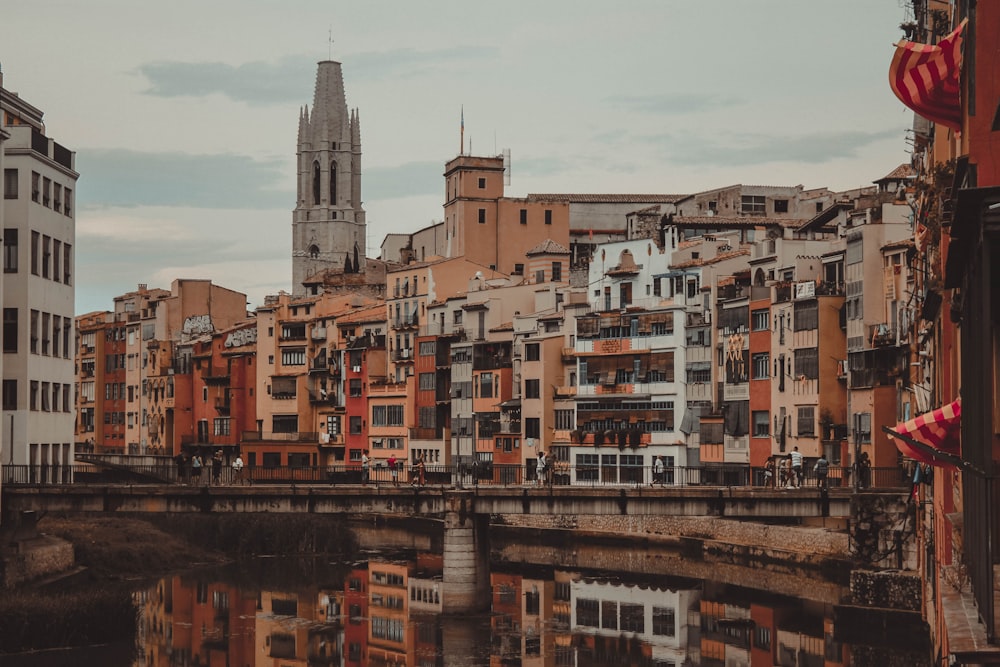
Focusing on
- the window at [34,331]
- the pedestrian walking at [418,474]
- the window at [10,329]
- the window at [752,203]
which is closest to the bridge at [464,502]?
the pedestrian walking at [418,474]

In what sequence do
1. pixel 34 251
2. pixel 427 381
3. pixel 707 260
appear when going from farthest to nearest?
pixel 427 381
pixel 707 260
pixel 34 251

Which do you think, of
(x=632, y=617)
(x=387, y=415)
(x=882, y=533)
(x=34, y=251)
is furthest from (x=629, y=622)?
(x=387, y=415)

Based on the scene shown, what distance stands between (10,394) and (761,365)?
3982 centimetres

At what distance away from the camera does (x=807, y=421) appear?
77000 millimetres

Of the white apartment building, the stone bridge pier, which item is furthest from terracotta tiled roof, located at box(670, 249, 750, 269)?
the white apartment building

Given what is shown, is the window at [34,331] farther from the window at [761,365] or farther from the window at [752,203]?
the window at [752,203]

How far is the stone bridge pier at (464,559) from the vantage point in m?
59.5

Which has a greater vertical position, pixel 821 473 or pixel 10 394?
pixel 10 394

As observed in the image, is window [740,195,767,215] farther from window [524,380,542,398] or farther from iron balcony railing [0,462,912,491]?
iron balcony railing [0,462,912,491]

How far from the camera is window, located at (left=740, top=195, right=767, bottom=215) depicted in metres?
117

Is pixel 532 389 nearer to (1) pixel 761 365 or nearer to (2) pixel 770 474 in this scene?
(1) pixel 761 365

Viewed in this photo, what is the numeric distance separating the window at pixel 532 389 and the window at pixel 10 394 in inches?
1746

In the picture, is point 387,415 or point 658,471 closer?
point 658,471

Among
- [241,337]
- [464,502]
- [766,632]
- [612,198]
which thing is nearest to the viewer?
[766,632]
